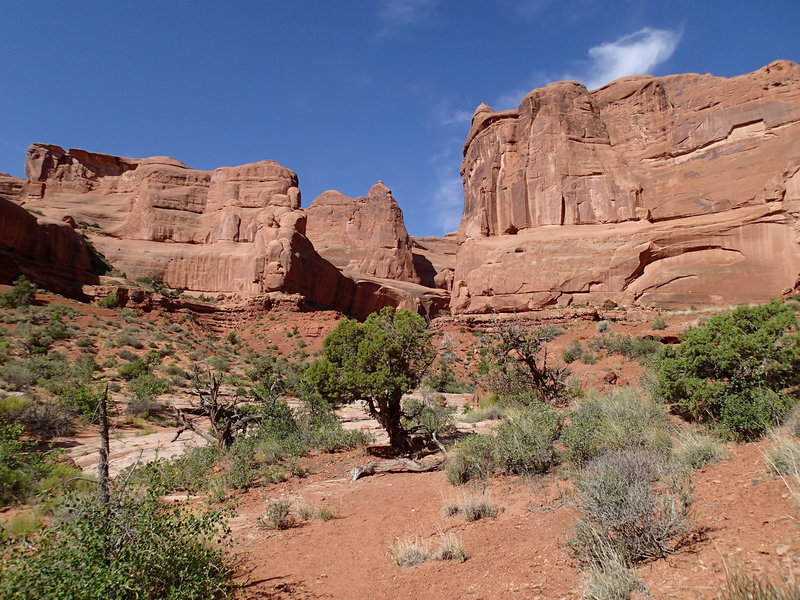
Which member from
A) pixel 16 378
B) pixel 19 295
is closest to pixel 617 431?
pixel 16 378

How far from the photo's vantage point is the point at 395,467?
9383 mm

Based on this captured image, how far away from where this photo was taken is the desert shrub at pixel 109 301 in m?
34.9

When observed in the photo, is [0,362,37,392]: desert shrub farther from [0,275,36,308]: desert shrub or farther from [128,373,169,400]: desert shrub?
[0,275,36,308]: desert shrub

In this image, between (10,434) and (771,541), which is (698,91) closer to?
(771,541)

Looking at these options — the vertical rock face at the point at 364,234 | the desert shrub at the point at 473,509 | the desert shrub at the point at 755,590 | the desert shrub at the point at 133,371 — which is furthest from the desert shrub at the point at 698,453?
the vertical rock face at the point at 364,234

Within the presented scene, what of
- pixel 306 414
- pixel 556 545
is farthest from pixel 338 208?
pixel 556 545

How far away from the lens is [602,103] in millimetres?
43406

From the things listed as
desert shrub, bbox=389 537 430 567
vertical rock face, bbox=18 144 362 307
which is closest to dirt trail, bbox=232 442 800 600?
desert shrub, bbox=389 537 430 567

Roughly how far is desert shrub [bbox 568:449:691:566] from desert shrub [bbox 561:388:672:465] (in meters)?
1.76

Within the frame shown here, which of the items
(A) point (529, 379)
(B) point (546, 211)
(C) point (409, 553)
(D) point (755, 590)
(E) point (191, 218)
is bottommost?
(C) point (409, 553)

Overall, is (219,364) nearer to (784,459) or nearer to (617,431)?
(617,431)

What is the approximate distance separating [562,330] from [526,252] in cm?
1024

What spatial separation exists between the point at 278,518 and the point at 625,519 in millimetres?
4648

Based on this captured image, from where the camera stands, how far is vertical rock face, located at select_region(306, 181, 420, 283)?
71062 millimetres
